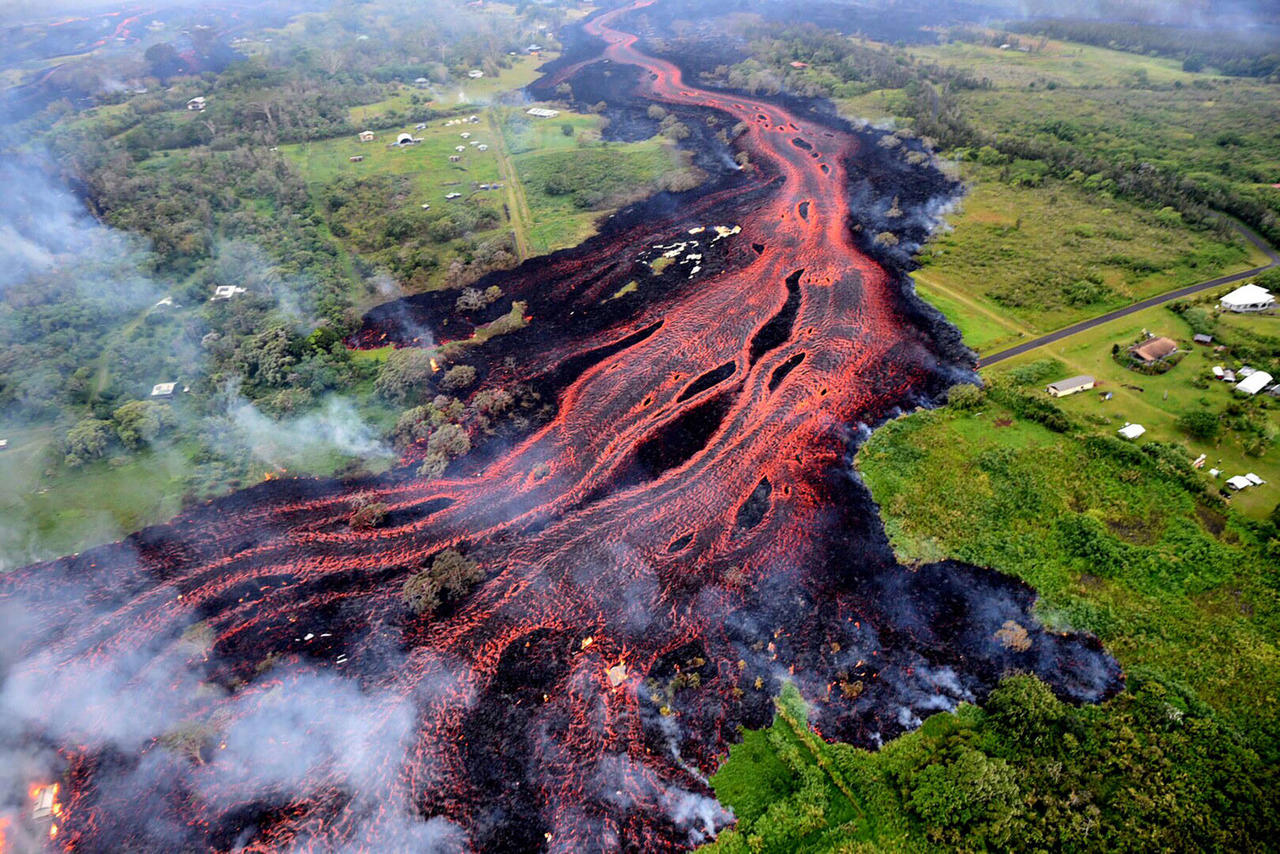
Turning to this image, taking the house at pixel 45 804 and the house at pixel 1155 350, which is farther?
the house at pixel 1155 350

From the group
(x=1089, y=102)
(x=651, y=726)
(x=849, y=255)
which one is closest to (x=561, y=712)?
(x=651, y=726)

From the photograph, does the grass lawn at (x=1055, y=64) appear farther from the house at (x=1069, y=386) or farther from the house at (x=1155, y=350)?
the house at (x=1069, y=386)

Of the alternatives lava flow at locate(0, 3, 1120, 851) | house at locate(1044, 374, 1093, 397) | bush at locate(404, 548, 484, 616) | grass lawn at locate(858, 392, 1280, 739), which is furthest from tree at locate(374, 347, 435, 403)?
house at locate(1044, 374, 1093, 397)

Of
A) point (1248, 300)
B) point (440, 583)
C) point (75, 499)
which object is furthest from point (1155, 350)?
point (75, 499)

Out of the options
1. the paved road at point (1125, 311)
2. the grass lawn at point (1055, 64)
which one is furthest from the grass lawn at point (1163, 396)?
the grass lawn at point (1055, 64)

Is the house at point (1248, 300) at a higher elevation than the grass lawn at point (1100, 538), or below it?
higher
